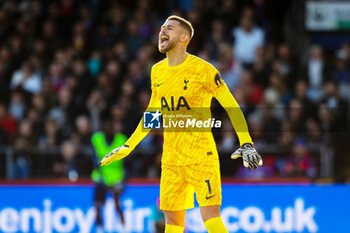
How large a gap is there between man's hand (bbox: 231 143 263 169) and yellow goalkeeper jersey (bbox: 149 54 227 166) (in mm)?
346

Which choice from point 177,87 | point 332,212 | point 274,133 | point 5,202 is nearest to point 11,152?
point 5,202

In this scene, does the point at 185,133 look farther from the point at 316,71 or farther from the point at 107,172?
the point at 316,71

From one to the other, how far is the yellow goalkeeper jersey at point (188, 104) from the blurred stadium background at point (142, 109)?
388 centimetres

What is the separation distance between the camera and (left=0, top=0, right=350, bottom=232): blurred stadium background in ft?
35.8

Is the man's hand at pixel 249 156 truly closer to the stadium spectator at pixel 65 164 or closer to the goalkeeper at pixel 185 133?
the goalkeeper at pixel 185 133

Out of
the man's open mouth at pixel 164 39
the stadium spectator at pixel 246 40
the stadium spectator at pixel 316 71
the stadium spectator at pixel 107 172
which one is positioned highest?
the stadium spectator at pixel 246 40

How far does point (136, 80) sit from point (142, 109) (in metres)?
0.97

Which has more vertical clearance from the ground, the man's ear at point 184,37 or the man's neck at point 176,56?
the man's ear at point 184,37

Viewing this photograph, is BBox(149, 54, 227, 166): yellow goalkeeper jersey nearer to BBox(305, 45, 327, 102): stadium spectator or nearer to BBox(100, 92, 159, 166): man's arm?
BBox(100, 92, 159, 166): man's arm

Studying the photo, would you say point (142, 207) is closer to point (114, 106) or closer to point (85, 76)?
point (114, 106)

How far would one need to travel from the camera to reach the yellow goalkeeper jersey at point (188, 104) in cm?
566

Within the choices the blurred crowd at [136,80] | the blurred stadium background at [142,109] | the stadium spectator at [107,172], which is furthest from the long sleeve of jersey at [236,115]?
the blurred crowd at [136,80]

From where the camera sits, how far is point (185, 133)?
226 inches

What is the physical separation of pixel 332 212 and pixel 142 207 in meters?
2.99
